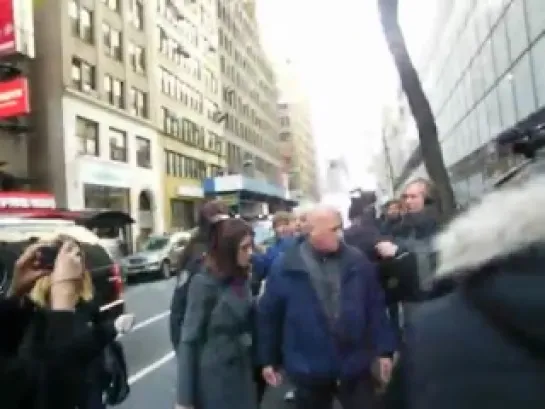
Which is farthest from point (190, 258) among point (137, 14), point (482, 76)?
point (137, 14)

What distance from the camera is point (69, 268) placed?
3.07 meters

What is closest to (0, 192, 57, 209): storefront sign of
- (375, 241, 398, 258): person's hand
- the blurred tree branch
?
the blurred tree branch

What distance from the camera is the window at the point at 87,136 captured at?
1316 inches

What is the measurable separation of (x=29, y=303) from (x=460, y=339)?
8.38ft

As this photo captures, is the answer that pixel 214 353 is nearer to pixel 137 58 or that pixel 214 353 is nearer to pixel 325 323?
pixel 325 323

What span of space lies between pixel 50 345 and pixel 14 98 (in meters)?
24.8

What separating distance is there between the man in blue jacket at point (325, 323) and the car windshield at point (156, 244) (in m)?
23.6

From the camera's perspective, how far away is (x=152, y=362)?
9273 mm

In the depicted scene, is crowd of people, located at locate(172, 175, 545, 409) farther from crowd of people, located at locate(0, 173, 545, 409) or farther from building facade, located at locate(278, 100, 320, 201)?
building facade, located at locate(278, 100, 320, 201)

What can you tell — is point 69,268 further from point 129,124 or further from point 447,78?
point 129,124

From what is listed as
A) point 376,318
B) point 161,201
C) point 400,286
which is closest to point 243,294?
point 376,318

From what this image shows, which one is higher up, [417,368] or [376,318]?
[417,368]

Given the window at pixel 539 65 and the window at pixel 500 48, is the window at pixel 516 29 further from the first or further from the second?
the window at pixel 539 65

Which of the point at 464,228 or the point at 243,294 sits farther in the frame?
the point at 243,294
